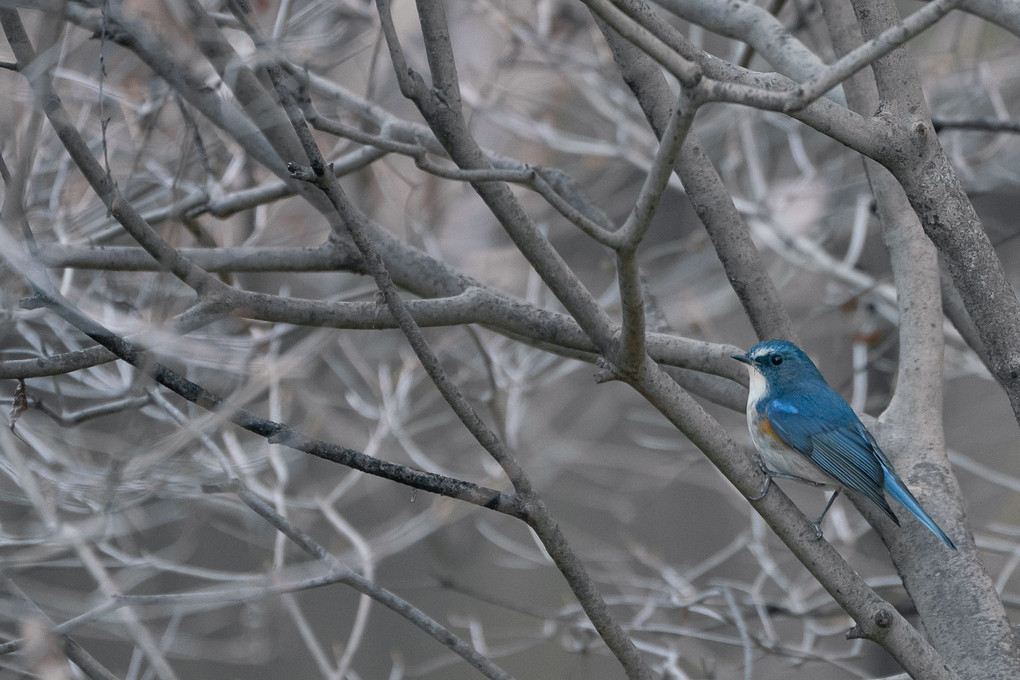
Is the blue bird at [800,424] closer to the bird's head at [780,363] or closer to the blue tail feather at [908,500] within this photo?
the bird's head at [780,363]

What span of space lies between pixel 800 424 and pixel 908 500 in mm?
807

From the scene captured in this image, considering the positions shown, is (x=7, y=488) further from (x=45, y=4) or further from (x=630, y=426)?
(x=630, y=426)

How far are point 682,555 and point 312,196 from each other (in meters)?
6.65

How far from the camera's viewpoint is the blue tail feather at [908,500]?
7.53ft

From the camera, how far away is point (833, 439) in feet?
9.96

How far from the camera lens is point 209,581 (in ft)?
19.2

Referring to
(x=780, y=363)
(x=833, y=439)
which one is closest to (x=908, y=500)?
(x=833, y=439)

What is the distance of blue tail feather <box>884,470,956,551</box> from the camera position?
2295 millimetres

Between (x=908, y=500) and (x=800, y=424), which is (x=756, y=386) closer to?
(x=800, y=424)

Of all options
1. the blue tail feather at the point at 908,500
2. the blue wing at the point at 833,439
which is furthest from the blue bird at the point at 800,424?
the blue tail feather at the point at 908,500

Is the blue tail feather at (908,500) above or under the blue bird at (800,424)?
under

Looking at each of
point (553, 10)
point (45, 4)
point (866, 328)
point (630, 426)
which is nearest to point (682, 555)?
point (630, 426)

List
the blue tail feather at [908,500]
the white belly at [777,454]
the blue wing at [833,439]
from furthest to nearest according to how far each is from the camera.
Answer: the white belly at [777,454], the blue wing at [833,439], the blue tail feather at [908,500]

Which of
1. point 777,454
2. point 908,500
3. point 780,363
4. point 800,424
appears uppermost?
point 780,363
